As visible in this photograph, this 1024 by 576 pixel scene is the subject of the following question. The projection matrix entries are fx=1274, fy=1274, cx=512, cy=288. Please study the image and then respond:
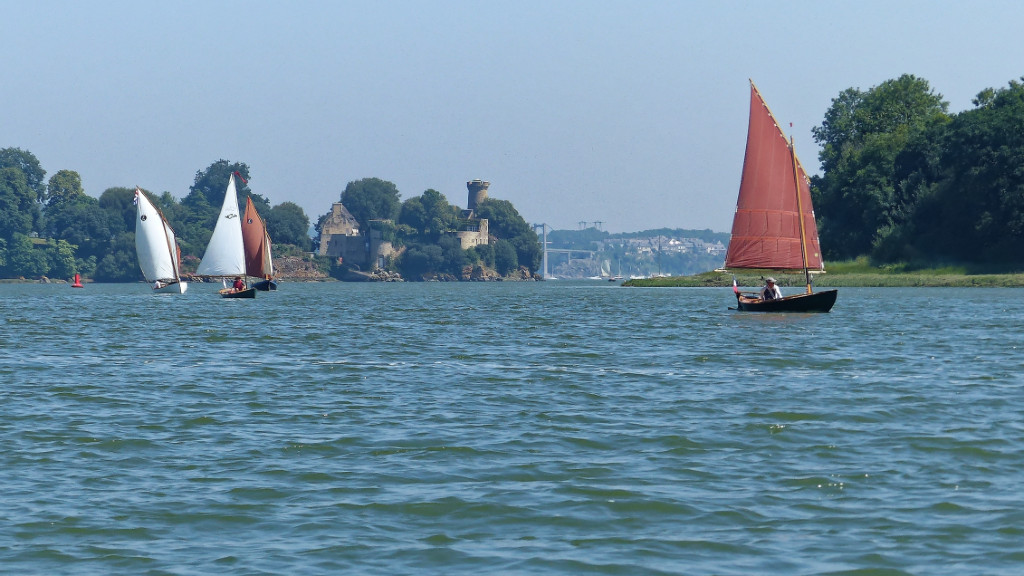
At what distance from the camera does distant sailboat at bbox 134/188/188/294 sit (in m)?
105

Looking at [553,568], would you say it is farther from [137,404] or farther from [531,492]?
[137,404]

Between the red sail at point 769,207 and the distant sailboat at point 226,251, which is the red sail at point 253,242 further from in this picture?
the red sail at point 769,207

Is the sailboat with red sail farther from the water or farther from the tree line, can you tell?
the tree line

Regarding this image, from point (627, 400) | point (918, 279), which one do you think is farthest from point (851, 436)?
point (918, 279)

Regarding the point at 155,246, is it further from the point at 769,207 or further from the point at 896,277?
the point at 896,277

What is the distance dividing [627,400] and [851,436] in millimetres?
6251

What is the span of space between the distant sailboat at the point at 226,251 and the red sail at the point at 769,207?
5276cm

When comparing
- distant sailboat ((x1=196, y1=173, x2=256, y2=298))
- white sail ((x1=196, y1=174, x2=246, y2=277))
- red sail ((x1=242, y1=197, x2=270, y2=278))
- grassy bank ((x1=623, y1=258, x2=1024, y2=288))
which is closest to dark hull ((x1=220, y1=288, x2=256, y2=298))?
distant sailboat ((x1=196, y1=173, x2=256, y2=298))


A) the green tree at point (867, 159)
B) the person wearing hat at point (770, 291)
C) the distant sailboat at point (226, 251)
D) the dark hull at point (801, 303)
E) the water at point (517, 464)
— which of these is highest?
the green tree at point (867, 159)

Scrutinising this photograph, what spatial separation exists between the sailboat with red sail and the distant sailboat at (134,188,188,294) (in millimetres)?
56167

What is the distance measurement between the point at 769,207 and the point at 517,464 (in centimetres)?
4589

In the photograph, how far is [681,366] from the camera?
33.5 metres

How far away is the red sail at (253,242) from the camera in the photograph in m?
118

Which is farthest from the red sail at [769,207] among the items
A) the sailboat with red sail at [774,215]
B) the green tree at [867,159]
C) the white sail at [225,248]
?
the green tree at [867,159]
